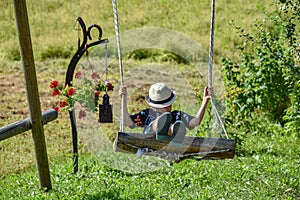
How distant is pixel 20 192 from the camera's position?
5008 mm

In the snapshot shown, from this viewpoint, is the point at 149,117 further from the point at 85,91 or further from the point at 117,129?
the point at 117,129

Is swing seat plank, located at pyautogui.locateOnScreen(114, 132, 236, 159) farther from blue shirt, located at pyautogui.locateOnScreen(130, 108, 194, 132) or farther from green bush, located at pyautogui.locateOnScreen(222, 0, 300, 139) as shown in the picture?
green bush, located at pyautogui.locateOnScreen(222, 0, 300, 139)

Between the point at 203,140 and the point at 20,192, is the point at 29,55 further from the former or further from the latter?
the point at 203,140

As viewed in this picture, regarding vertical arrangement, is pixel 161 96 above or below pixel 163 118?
above

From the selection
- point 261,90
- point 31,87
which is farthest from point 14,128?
point 261,90

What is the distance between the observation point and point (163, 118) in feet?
14.7

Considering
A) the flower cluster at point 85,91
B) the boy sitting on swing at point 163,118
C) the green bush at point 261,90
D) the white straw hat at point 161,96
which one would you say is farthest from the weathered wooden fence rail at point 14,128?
the green bush at point 261,90

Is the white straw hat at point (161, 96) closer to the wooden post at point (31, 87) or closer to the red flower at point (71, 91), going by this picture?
the red flower at point (71, 91)

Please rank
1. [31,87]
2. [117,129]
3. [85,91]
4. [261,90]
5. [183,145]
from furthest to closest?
1. [117,129]
2. [261,90]
3. [85,91]
4. [31,87]
5. [183,145]

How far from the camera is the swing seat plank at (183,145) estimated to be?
4.31 meters

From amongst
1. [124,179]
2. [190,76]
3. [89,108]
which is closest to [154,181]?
[124,179]

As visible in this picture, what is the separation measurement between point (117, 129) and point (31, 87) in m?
4.10

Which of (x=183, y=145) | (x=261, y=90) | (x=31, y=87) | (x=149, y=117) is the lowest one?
(x=261, y=90)

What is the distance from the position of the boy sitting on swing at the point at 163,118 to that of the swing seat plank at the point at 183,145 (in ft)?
0.20
